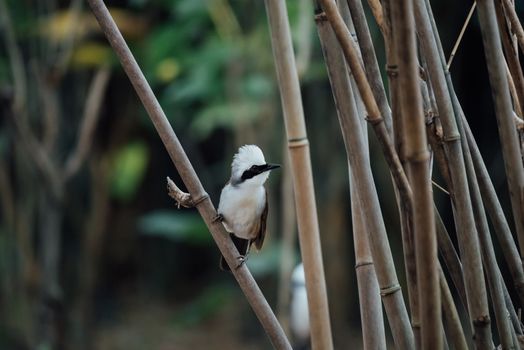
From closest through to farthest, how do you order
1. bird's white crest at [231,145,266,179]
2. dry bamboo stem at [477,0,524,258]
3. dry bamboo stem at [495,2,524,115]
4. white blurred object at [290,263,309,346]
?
1. dry bamboo stem at [477,0,524,258]
2. dry bamboo stem at [495,2,524,115]
3. bird's white crest at [231,145,266,179]
4. white blurred object at [290,263,309,346]

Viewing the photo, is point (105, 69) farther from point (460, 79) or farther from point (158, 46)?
point (460, 79)

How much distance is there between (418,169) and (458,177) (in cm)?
11

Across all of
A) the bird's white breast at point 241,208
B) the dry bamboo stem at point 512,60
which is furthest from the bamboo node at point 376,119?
the bird's white breast at point 241,208

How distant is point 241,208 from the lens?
1955mm

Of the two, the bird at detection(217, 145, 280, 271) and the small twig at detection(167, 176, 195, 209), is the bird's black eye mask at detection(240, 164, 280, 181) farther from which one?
the small twig at detection(167, 176, 195, 209)

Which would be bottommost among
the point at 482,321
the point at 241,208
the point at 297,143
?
the point at 482,321

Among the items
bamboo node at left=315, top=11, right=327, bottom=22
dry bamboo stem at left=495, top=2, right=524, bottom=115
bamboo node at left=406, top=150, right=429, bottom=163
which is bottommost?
bamboo node at left=406, top=150, right=429, bottom=163

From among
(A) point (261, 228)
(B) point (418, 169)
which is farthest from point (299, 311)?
(B) point (418, 169)

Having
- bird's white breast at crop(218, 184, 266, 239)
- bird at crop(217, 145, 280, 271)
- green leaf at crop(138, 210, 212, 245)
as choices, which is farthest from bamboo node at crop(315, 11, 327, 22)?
green leaf at crop(138, 210, 212, 245)

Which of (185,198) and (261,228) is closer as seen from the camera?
(185,198)

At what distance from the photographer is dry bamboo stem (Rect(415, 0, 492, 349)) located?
0.83 meters

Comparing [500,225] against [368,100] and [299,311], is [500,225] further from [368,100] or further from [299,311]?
[299,311]

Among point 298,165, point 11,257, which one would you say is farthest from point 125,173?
point 298,165

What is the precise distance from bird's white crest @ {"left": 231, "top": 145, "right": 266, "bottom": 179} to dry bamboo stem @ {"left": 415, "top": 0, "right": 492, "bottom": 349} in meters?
0.81
